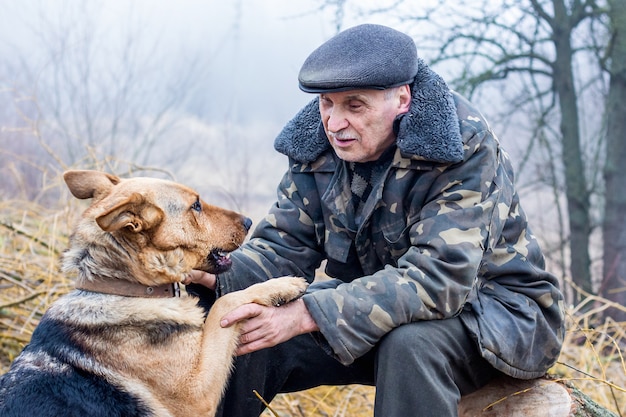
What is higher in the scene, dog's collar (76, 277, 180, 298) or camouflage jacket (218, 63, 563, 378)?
camouflage jacket (218, 63, 563, 378)

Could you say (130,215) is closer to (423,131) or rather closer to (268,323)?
(268,323)

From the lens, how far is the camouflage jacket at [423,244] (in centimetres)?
286

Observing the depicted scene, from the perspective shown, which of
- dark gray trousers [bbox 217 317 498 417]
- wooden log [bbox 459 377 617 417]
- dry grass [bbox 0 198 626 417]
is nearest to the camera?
dark gray trousers [bbox 217 317 498 417]

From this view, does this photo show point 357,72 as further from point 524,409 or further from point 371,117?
point 524,409

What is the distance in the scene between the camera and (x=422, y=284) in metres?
2.85

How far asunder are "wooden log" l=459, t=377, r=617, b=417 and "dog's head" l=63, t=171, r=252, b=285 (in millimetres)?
1422

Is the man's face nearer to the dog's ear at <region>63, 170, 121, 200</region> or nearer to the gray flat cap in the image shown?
the gray flat cap

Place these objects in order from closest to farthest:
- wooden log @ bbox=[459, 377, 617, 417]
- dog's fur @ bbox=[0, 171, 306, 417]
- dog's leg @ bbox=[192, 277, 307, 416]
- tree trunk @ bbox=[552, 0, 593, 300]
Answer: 1. dog's fur @ bbox=[0, 171, 306, 417]
2. dog's leg @ bbox=[192, 277, 307, 416]
3. wooden log @ bbox=[459, 377, 617, 417]
4. tree trunk @ bbox=[552, 0, 593, 300]

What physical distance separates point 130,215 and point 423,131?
133cm

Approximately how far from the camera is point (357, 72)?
9.99ft

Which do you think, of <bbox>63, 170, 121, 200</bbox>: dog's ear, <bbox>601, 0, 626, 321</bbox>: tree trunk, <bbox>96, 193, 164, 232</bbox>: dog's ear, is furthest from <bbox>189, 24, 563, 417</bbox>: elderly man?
<bbox>601, 0, 626, 321</bbox>: tree trunk

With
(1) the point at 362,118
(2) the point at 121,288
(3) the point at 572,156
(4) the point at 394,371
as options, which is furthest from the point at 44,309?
(3) the point at 572,156

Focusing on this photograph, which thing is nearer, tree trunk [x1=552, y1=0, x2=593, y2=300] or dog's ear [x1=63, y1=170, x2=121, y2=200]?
dog's ear [x1=63, y1=170, x2=121, y2=200]

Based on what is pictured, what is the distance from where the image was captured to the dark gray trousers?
2.77m
